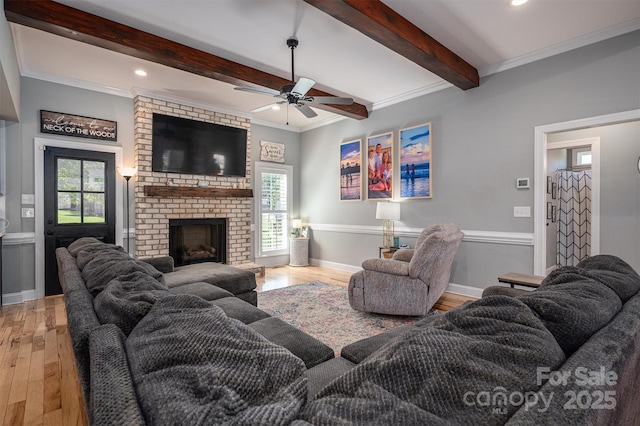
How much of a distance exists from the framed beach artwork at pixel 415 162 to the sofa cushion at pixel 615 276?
323cm

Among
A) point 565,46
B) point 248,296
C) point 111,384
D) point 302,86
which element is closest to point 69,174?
point 248,296

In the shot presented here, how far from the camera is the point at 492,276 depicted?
3.99 m

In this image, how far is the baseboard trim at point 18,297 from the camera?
3.84 meters

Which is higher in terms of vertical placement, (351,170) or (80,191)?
(351,170)

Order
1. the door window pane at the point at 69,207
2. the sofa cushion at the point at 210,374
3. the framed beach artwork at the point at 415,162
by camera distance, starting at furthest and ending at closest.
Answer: the framed beach artwork at the point at 415,162, the door window pane at the point at 69,207, the sofa cushion at the point at 210,374

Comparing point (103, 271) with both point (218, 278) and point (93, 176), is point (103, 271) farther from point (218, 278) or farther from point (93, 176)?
point (93, 176)

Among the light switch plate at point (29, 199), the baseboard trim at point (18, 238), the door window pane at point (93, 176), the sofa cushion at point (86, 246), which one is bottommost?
the baseboard trim at point (18, 238)

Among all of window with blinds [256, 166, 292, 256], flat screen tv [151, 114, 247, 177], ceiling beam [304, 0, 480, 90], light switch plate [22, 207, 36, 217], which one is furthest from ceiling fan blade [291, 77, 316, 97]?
light switch plate [22, 207, 36, 217]

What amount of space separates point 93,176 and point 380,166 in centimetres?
429

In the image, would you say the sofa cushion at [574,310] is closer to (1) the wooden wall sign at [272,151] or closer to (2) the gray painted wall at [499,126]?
(2) the gray painted wall at [499,126]

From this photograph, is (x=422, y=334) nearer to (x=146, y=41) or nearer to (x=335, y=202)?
(x=146, y=41)

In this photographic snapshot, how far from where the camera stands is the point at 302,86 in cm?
325

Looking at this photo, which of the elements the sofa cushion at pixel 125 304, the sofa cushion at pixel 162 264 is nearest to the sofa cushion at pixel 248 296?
the sofa cushion at pixel 162 264

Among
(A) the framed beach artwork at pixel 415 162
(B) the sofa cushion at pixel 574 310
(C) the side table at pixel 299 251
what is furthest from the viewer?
(C) the side table at pixel 299 251
